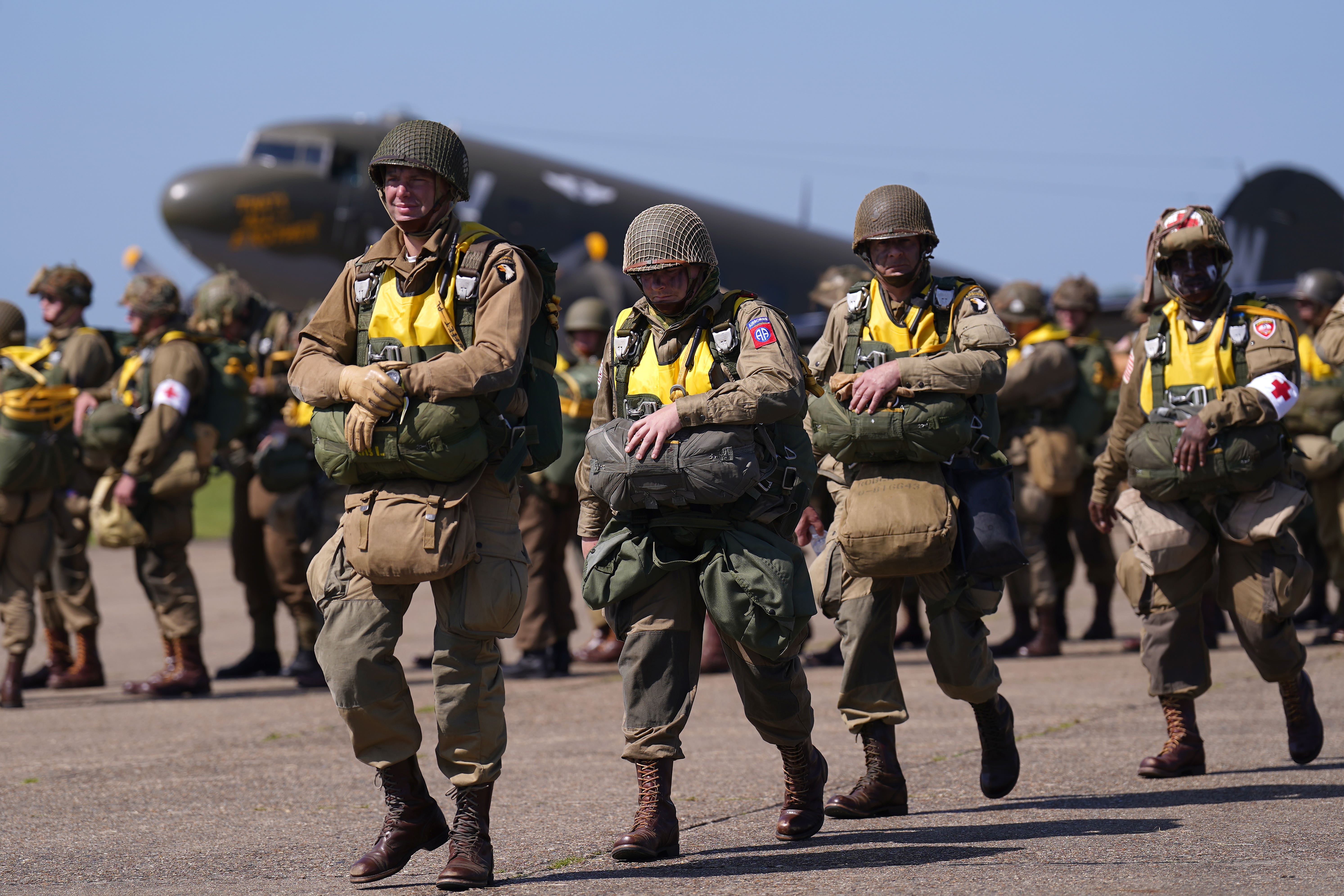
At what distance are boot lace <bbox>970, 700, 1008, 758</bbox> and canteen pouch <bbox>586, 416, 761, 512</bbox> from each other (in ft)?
4.17

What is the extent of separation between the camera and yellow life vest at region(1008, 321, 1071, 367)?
31.7 ft

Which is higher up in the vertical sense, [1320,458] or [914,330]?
[914,330]

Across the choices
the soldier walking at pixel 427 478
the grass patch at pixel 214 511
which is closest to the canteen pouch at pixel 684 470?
the soldier walking at pixel 427 478

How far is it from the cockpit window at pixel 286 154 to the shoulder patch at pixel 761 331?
20681 mm

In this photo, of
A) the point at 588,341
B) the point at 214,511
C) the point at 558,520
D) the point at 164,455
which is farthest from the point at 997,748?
the point at 214,511

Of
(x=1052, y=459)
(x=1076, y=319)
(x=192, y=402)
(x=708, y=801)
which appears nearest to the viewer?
(x=708, y=801)

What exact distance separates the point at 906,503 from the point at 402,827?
1.85m

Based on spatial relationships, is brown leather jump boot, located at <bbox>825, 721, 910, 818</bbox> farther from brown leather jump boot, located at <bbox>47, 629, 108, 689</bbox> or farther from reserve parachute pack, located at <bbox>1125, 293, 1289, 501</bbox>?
brown leather jump boot, located at <bbox>47, 629, 108, 689</bbox>

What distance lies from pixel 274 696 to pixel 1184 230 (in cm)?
568

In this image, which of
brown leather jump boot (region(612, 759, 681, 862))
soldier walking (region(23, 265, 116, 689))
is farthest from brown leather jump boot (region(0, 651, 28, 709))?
brown leather jump boot (region(612, 759, 681, 862))

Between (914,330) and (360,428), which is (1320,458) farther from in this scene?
(360,428)

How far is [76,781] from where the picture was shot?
236 inches

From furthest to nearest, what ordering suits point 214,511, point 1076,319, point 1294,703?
point 214,511, point 1076,319, point 1294,703

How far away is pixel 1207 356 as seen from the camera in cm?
555
